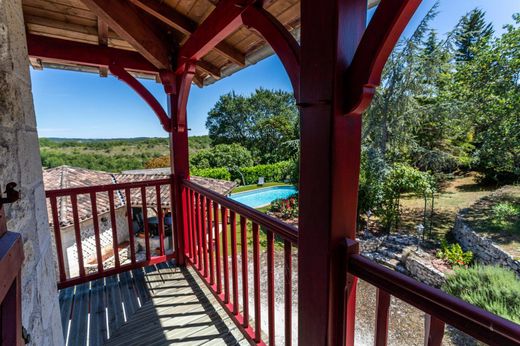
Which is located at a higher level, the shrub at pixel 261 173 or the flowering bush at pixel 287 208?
the shrub at pixel 261 173

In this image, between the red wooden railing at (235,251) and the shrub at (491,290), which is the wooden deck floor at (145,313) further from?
the shrub at (491,290)

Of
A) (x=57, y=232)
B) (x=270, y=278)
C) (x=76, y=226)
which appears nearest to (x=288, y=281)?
(x=270, y=278)

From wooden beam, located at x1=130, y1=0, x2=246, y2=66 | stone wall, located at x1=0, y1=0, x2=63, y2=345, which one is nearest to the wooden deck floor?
stone wall, located at x1=0, y1=0, x2=63, y2=345

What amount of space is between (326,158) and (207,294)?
2080mm

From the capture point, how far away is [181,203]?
3.01 meters

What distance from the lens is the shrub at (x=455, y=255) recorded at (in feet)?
23.3

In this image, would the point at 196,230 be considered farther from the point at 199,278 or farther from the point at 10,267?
the point at 10,267

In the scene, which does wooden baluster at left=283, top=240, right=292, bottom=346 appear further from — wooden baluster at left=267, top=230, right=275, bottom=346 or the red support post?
the red support post

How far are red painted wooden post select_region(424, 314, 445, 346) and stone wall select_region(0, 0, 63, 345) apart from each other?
3.84 feet

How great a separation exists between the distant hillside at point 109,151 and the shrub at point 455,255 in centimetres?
1779

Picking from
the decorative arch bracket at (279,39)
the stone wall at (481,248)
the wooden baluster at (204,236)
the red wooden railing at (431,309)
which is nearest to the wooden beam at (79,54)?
the wooden baluster at (204,236)

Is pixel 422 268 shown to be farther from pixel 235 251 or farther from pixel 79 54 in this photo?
A: pixel 79 54

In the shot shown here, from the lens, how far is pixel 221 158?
19672mm

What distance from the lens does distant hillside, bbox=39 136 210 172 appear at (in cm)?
1950
